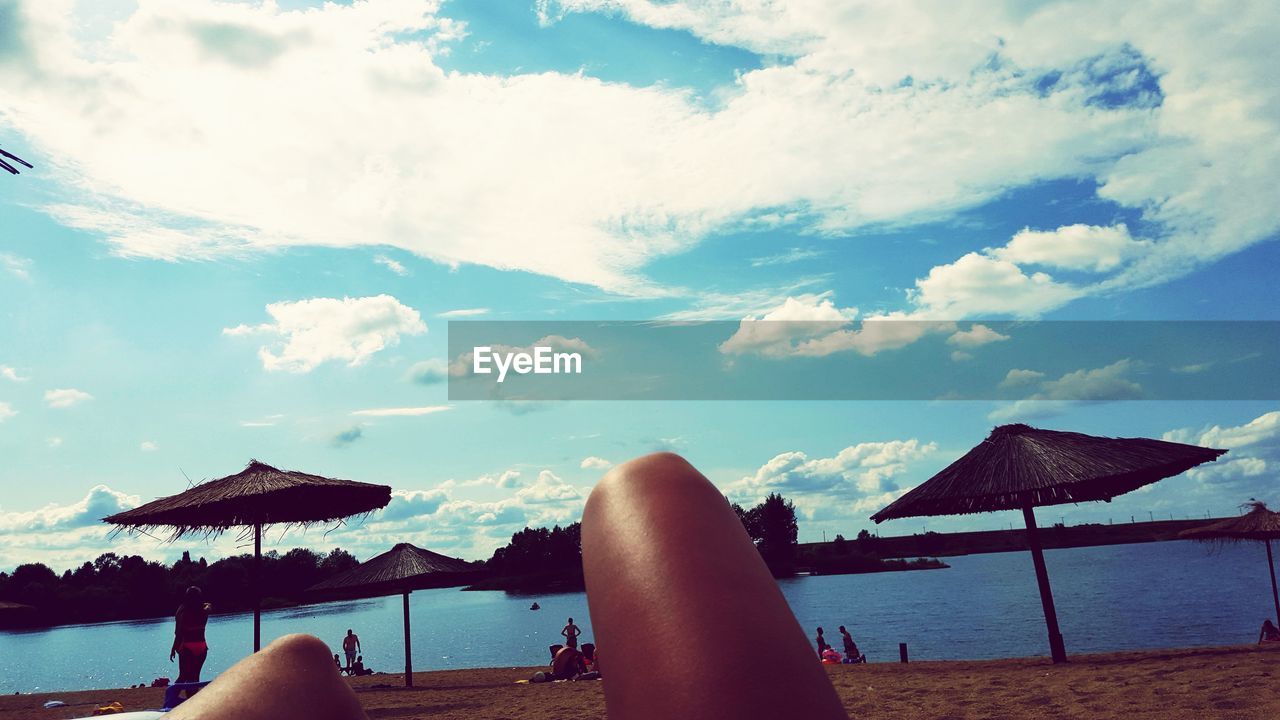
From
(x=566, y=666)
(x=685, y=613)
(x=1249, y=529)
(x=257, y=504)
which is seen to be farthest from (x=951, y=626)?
(x=685, y=613)

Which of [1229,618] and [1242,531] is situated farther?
[1229,618]

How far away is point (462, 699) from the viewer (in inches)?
549

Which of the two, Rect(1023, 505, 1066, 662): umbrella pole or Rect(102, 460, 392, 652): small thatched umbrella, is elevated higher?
Rect(102, 460, 392, 652): small thatched umbrella

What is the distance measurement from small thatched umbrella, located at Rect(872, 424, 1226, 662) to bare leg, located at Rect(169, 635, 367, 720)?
492 inches

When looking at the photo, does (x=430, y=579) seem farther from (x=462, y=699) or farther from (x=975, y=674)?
(x=975, y=674)

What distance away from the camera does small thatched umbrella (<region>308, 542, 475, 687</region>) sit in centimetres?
1816

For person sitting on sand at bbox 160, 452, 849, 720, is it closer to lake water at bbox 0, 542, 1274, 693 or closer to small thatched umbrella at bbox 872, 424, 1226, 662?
small thatched umbrella at bbox 872, 424, 1226, 662

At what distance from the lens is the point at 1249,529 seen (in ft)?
68.4

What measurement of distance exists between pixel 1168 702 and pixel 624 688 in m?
A: 9.96

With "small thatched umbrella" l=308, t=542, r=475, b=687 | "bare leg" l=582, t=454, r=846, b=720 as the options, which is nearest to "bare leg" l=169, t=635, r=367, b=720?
"bare leg" l=582, t=454, r=846, b=720

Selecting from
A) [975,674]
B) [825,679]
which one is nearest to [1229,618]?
[975,674]

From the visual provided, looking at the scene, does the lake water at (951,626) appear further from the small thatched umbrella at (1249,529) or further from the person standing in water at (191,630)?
the person standing in water at (191,630)

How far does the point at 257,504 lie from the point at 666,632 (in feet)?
42.1

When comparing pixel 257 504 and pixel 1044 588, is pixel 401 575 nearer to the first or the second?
pixel 257 504
